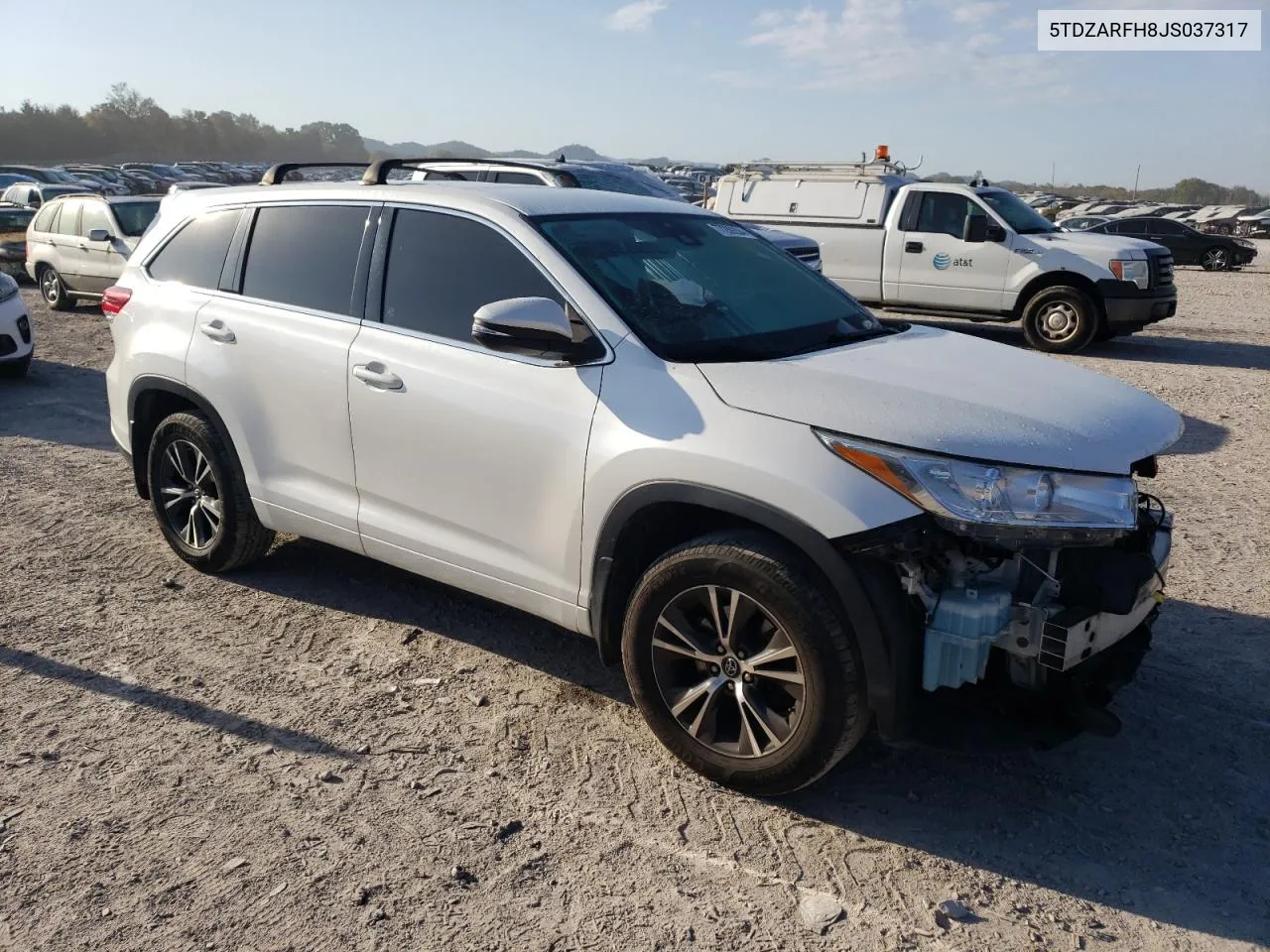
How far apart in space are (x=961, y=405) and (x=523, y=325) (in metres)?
1.36

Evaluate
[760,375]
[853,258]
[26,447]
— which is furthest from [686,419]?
[853,258]

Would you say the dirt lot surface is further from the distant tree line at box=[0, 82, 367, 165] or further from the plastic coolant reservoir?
the distant tree line at box=[0, 82, 367, 165]

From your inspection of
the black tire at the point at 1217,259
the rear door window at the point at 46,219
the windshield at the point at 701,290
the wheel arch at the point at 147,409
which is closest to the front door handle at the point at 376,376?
the windshield at the point at 701,290

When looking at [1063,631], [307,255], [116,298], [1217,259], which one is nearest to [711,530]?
[1063,631]

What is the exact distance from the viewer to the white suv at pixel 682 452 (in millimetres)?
2910

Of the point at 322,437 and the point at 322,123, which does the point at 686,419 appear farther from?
the point at 322,123

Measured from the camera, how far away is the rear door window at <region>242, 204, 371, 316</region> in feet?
14.0

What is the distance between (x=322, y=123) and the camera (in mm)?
159500

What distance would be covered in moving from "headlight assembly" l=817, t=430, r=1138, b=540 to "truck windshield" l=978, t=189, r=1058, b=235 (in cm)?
1020

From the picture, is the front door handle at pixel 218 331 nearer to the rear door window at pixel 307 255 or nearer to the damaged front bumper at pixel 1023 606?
the rear door window at pixel 307 255

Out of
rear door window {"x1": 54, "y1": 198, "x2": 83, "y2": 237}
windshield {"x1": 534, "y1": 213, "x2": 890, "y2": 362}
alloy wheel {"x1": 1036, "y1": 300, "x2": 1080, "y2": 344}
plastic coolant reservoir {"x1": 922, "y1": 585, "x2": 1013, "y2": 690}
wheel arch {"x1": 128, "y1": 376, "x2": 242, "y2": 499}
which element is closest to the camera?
plastic coolant reservoir {"x1": 922, "y1": 585, "x2": 1013, "y2": 690}

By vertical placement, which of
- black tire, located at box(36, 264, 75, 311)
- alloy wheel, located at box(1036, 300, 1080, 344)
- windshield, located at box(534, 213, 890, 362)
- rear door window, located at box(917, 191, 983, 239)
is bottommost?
black tire, located at box(36, 264, 75, 311)

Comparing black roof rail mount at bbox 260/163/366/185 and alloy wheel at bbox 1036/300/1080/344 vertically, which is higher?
black roof rail mount at bbox 260/163/366/185

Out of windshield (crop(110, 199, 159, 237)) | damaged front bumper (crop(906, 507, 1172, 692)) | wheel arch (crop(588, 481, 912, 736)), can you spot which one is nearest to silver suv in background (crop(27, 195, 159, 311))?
windshield (crop(110, 199, 159, 237))
